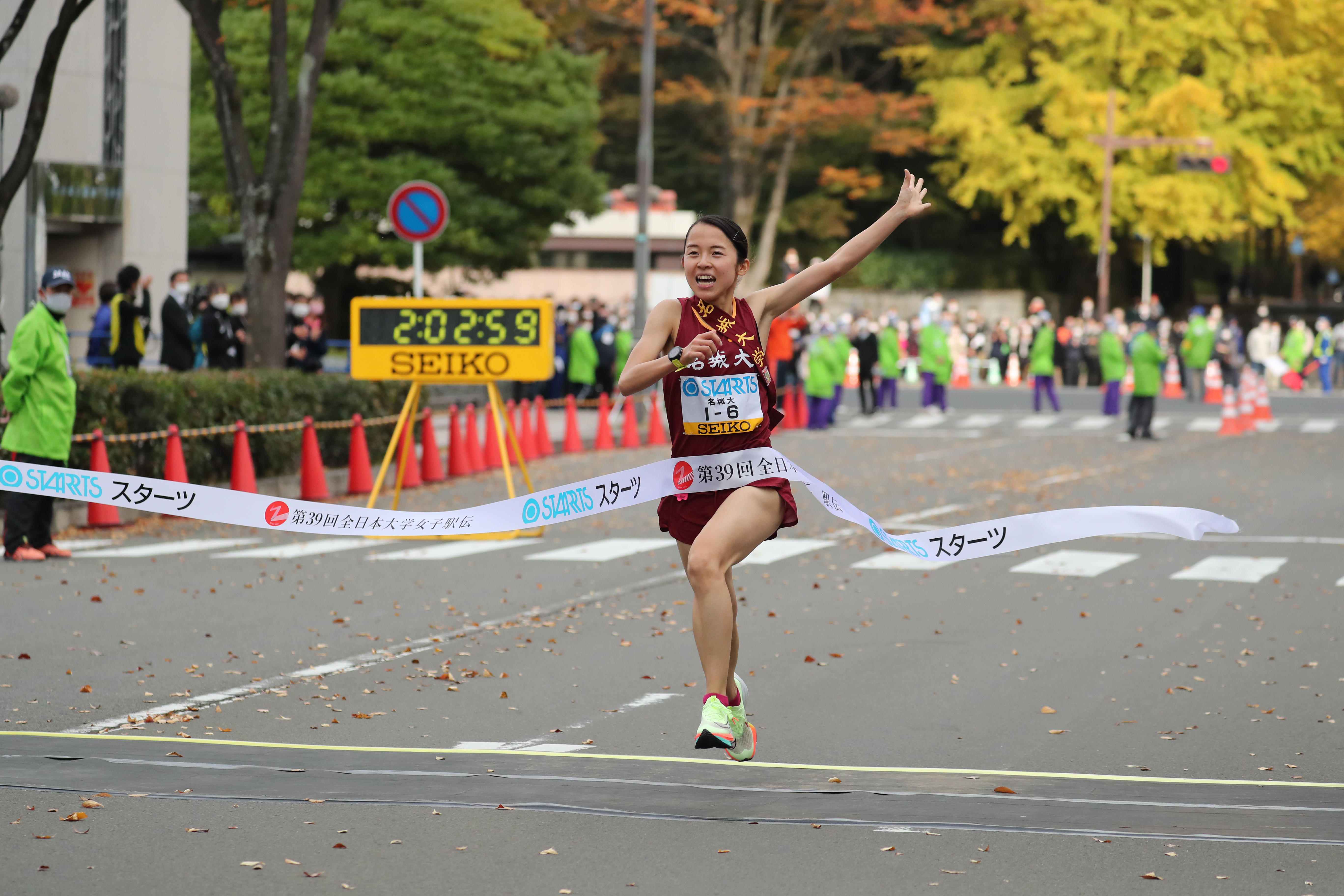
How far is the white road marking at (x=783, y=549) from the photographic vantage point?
14.5 metres

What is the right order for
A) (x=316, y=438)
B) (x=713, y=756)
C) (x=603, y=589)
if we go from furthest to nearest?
Result: 1. (x=316, y=438)
2. (x=603, y=589)
3. (x=713, y=756)

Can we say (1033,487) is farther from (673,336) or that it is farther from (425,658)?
A: (673,336)

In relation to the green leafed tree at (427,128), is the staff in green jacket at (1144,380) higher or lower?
lower

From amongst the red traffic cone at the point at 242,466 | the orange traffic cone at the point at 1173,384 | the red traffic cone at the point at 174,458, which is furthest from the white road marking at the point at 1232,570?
the orange traffic cone at the point at 1173,384

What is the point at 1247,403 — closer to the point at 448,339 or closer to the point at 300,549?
the point at 448,339

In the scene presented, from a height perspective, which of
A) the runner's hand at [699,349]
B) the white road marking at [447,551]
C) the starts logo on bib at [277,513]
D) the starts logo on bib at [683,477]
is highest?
the runner's hand at [699,349]

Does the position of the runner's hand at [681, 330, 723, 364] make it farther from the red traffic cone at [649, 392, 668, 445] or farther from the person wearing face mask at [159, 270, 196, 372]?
the red traffic cone at [649, 392, 668, 445]

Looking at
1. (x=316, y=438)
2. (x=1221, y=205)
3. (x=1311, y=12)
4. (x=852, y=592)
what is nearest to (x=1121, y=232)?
(x=1221, y=205)

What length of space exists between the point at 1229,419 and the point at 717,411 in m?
25.6

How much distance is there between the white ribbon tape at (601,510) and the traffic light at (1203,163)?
42.6 m

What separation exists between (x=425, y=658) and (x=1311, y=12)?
4746cm

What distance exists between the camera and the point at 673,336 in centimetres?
683

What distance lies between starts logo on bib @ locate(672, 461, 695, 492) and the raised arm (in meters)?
0.61

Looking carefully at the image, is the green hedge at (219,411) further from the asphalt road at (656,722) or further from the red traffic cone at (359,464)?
the asphalt road at (656,722)
